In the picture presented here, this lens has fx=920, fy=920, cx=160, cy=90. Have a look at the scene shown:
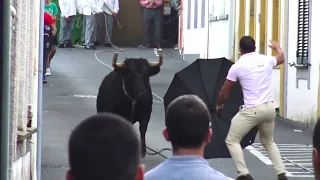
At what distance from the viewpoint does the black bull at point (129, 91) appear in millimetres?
12617

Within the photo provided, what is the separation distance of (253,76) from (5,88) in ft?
17.8

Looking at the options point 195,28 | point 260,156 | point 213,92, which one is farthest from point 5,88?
point 195,28

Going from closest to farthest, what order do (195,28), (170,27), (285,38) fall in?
(285,38), (195,28), (170,27)

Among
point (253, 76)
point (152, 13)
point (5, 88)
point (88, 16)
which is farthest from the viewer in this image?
point (152, 13)

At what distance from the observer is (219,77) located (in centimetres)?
1130

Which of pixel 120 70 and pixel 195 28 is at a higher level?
pixel 195 28

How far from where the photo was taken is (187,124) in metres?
4.48

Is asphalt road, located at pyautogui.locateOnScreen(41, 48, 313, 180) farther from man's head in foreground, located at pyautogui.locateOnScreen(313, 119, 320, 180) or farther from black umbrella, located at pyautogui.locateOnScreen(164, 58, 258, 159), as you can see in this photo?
man's head in foreground, located at pyautogui.locateOnScreen(313, 119, 320, 180)

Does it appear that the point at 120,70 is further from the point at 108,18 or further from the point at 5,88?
the point at 108,18

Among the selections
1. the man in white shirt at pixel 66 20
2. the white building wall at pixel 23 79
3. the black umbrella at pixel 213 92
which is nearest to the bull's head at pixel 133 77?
the black umbrella at pixel 213 92

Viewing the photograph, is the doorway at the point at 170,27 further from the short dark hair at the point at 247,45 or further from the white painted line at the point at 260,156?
the short dark hair at the point at 247,45

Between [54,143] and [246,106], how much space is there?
419cm

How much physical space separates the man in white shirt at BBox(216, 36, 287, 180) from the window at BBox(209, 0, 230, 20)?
1483 cm

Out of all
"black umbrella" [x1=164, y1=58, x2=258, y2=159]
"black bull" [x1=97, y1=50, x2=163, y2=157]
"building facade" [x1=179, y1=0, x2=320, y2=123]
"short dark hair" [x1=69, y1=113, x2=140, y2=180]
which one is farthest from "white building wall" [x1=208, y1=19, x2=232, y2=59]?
"short dark hair" [x1=69, y1=113, x2=140, y2=180]
